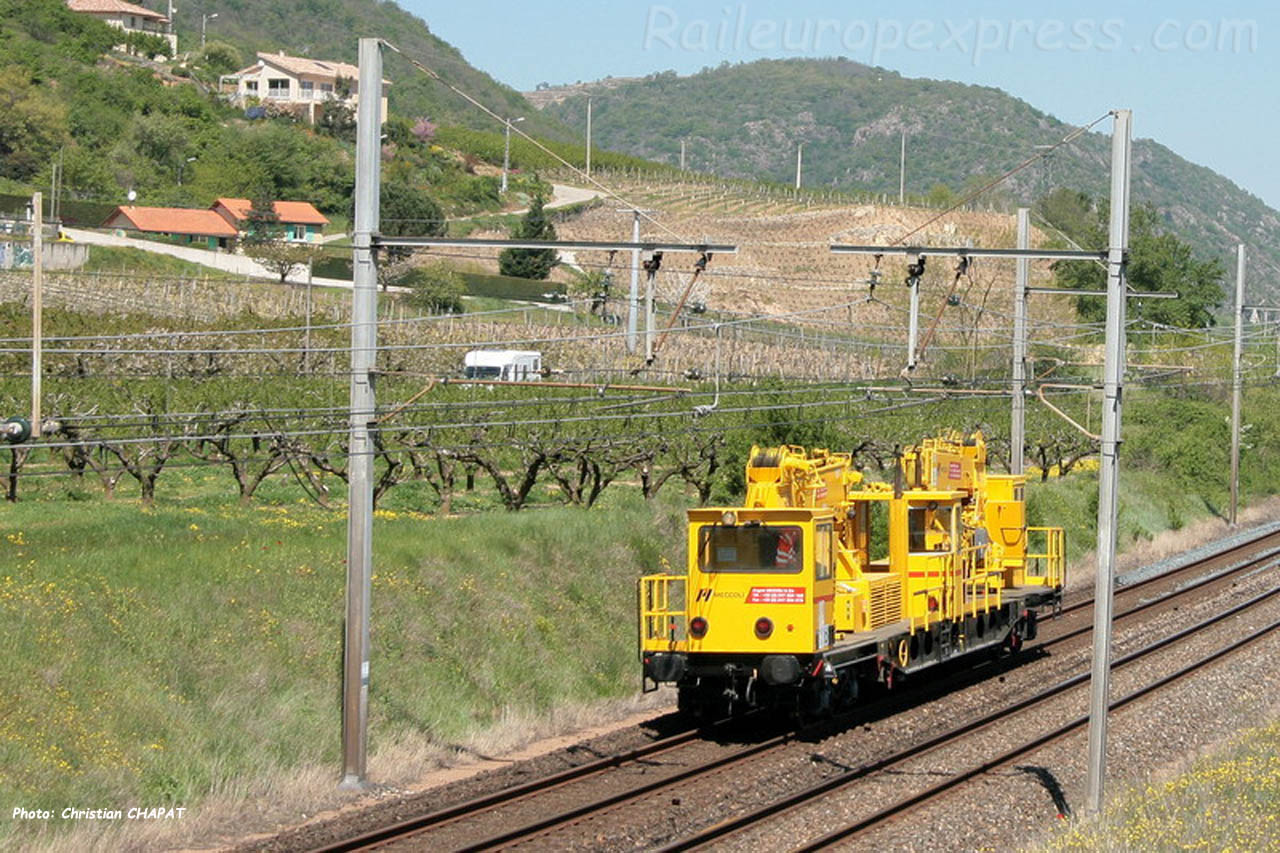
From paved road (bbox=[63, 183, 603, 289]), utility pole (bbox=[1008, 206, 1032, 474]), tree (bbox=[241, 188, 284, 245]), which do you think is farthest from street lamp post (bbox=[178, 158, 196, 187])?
utility pole (bbox=[1008, 206, 1032, 474])

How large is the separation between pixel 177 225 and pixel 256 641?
2733 inches

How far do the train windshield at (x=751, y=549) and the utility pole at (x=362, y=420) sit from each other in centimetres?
536

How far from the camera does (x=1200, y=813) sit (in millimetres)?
16484

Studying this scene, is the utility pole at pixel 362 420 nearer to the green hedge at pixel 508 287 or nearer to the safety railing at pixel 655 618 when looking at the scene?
the safety railing at pixel 655 618

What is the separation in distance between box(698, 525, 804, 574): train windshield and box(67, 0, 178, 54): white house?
15526 centimetres

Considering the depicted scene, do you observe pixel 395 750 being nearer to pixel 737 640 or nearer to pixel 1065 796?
pixel 737 640

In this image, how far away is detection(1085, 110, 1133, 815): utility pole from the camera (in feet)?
57.9

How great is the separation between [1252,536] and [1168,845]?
39.2m

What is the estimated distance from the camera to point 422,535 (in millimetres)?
27953

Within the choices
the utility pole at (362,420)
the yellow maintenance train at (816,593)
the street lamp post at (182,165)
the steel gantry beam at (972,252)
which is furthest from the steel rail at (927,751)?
the street lamp post at (182,165)

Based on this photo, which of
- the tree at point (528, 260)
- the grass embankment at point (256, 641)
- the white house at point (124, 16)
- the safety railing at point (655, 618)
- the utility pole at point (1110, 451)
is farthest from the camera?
the white house at point (124, 16)

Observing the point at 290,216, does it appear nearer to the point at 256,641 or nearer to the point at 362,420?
the point at 256,641

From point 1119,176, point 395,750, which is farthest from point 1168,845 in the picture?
point 395,750

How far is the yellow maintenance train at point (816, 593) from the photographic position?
22.0 metres
